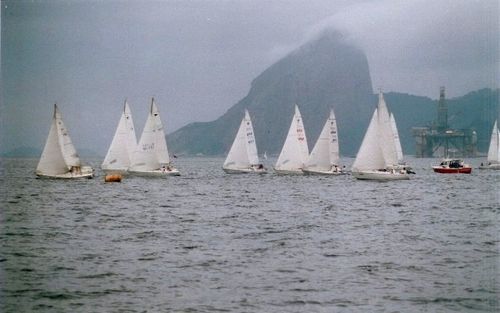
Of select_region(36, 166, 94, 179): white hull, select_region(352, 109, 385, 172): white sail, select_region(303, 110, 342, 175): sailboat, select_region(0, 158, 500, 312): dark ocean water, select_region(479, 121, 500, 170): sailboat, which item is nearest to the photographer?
select_region(0, 158, 500, 312): dark ocean water

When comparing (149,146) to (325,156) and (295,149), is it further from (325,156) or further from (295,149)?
(325,156)

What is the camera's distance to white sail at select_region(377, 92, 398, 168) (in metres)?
72.6

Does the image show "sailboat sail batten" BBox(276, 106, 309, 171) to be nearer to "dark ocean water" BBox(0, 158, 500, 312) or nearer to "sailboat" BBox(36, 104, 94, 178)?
"sailboat" BBox(36, 104, 94, 178)

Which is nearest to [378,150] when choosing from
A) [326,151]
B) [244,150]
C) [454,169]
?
[326,151]

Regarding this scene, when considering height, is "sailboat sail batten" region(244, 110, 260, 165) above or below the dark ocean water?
above

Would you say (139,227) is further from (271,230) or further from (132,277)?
(132,277)

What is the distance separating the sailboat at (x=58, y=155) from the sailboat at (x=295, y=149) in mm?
28206

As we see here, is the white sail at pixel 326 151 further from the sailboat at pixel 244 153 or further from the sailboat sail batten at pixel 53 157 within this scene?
the sailboat sail batten at pixel 53 157

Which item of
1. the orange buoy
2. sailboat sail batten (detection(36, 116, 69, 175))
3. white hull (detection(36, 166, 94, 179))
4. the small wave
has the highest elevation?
sailboat sail batten (detection(36, 116, 69, 175))

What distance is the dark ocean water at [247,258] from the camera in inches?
774

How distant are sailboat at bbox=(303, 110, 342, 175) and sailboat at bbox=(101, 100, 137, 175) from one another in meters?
22.6

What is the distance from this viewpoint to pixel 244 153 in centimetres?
9506

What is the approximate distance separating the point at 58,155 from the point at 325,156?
3431cm

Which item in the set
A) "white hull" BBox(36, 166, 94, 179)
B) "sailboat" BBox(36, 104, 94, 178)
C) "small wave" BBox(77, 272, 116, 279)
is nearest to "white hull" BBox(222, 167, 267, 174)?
"white hull" BBox(36, 166, 94, 179)
